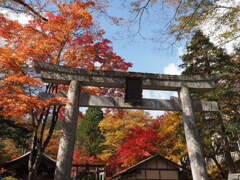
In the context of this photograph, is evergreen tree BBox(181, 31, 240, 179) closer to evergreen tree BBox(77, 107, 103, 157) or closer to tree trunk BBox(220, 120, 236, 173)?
tree trunk BBox(220, 120, 236, 173)

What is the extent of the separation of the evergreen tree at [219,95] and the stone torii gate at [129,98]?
7.21 ft

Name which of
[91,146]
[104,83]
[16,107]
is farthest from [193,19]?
[91,146]

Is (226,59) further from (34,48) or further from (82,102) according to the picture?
(34,48)

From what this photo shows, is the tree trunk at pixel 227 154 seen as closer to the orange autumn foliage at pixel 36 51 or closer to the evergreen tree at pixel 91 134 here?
the orange autumn foliage at pixel 36 51

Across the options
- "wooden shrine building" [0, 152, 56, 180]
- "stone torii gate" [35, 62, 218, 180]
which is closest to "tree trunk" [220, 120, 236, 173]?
"stone torii gate" [35, 62, 218, 180]

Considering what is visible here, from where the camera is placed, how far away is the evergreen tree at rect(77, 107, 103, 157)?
25.1m

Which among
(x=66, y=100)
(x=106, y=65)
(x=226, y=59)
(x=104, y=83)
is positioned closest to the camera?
(x=66, y=100)

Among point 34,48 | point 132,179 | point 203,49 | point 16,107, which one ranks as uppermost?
point 203,49

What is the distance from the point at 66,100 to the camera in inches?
255

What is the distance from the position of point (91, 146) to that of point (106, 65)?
1740 centimetres

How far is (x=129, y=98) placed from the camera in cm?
693

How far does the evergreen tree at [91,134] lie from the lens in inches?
986

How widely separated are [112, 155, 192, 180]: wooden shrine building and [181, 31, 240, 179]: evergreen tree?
3053 millimetres

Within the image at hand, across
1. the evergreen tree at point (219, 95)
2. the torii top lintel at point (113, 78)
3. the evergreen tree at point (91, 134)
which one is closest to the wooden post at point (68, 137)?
the torii top lintel at point (113, 78)
